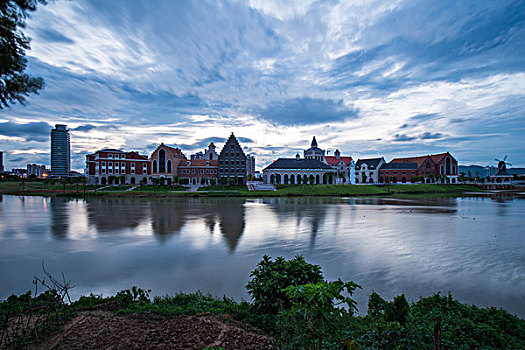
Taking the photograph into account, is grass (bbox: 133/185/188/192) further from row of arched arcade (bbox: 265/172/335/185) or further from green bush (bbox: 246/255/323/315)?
green bush (bbox: 246/255/323/315)

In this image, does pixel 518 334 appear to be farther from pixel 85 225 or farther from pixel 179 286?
pixel 85 225

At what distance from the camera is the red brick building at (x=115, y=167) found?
7231 centimetres

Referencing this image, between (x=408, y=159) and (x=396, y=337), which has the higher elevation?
(x=408, y=159)

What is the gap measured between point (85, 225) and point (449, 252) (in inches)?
906

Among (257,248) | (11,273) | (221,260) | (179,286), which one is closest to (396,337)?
(179,286)

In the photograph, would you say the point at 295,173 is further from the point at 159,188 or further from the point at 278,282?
the point at 278,282

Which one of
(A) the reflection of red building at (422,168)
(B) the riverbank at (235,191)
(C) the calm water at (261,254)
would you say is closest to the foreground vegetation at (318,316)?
(C) the calm water at (261,254)

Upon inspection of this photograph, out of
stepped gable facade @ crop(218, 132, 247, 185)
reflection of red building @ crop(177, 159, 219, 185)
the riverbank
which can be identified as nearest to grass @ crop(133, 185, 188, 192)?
the riverbank

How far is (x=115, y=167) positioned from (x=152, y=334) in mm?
78821

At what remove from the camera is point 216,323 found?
17.1 ft

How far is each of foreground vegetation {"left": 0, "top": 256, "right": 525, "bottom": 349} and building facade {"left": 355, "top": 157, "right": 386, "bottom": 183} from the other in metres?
94.1

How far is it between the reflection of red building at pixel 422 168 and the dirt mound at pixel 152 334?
308 ft

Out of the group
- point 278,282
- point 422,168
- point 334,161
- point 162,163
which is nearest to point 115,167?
point 162,163

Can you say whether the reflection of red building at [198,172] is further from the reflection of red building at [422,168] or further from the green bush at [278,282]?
the green bush at [278,282]
